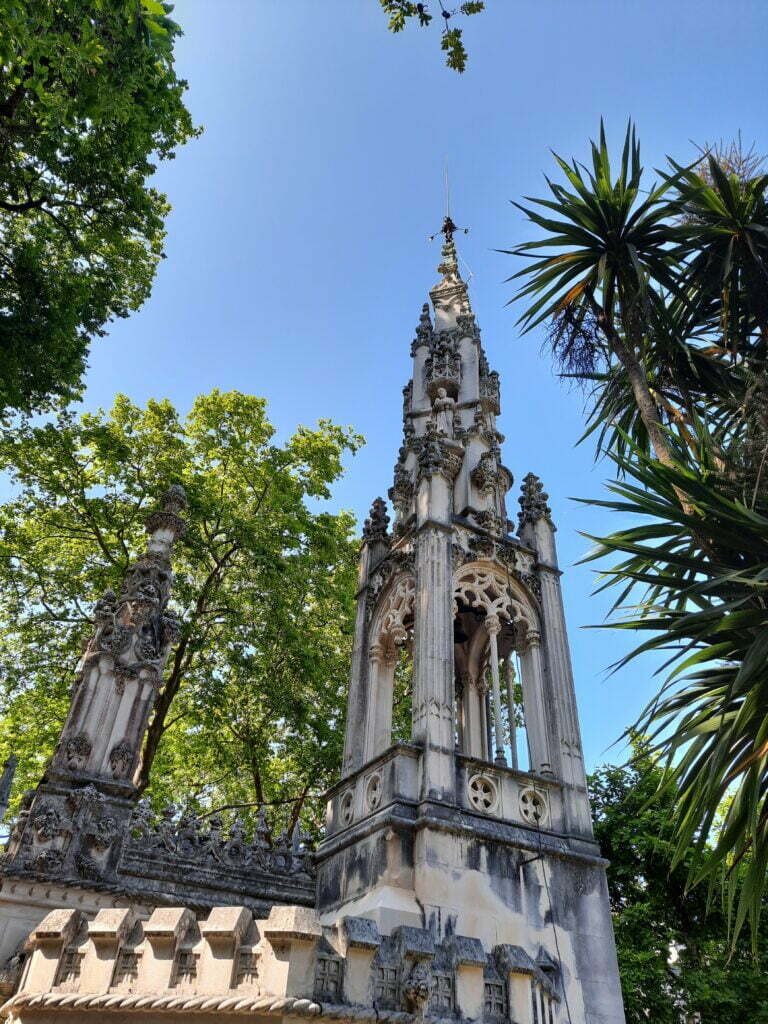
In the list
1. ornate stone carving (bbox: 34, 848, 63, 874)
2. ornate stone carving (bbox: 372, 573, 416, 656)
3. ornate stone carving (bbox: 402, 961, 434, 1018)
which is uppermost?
ornate stone carving (bbox: 372, 573, 416, 656)

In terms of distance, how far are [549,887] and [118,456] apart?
11777 millimetres

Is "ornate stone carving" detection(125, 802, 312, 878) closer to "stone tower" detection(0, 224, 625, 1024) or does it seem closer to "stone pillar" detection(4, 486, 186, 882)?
"stone tower" detection(0, 224, 625, 1024)

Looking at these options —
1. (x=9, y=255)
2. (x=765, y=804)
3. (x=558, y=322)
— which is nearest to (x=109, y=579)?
(x=9, y=255)

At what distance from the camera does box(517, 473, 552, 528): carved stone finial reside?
12.7 metres

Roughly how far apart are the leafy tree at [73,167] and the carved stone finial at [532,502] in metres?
7.53

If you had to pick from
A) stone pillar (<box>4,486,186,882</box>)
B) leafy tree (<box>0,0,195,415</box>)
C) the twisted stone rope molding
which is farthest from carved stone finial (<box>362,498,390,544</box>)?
the twisted stone rope molding

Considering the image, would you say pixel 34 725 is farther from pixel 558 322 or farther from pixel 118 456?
pixel 558 322

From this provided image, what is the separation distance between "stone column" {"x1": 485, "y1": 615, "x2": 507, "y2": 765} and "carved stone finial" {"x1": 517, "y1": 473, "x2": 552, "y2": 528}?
2317mm

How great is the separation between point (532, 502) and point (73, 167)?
8897mm

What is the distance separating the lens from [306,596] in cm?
1683

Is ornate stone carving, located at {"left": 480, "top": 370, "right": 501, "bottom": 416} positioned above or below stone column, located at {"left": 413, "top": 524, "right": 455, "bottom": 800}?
above

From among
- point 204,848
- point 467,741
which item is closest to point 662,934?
point 467,741

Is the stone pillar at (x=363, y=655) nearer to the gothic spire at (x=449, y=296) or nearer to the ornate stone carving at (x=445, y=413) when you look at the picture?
the ornate stone carving at (x=445, y=413)

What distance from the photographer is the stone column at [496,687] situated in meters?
9.75
